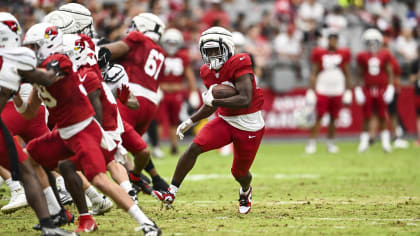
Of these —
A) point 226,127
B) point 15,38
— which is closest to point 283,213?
point 226,127

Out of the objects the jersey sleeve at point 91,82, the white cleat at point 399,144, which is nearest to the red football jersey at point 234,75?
the jersey sleeve at point 91,82

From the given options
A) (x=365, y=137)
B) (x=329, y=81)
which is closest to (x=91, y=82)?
(x=329, y=81)

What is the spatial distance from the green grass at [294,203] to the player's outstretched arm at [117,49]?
1701 millimetres

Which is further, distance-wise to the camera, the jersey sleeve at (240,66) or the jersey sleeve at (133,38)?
the jersey sleeve at (133,38)

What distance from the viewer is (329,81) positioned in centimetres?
1471

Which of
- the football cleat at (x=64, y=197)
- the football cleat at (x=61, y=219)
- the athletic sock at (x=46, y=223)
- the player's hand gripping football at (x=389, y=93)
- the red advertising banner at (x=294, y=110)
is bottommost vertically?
the red advertising banner at (x=294, y=110)

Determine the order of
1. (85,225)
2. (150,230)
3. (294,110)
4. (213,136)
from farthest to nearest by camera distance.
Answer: (294,110) → (213,136) → (85,225) → (150,230)

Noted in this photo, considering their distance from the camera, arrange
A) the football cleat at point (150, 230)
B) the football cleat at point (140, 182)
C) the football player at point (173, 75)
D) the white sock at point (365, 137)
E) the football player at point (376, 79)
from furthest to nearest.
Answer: the football player at point (376, 79)
the white sock at point (365, 137)
the football player at point (173, 75)
the football cleat at point (140, 182)
the football cleat at point (150, 230)

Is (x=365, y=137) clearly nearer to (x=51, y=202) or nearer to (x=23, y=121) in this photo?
(x=23, y=121)

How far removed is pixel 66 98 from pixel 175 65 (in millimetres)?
Answer: 8539

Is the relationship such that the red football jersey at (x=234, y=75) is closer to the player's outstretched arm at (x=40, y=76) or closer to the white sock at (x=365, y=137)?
the player's outstretched arm at (x=40, y=76)

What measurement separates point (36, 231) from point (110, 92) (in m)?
1.56

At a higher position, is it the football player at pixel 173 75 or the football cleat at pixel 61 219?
the football cleat at pixel 61 219

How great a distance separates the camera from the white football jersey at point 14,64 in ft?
17.7
